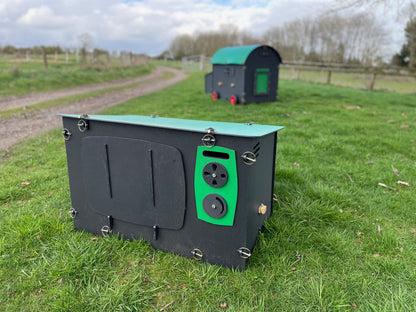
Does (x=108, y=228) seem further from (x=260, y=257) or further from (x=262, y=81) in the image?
(x=262, y=81)

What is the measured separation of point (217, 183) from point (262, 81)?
922 cm

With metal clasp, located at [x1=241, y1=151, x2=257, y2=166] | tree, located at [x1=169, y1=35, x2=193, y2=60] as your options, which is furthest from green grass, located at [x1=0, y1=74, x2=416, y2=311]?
tree, located at [x1=169, y1=35, x2=193, y2=60]

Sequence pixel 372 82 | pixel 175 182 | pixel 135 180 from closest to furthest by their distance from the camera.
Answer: pixel 175 182
pixel 135 180
pixel 372 82

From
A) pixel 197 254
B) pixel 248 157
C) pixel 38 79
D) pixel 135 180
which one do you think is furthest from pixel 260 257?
pixel 38 79

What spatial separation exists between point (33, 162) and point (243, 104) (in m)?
7.35

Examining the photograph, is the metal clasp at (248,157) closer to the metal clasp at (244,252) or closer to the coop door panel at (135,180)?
the coop door panel at (135,180)

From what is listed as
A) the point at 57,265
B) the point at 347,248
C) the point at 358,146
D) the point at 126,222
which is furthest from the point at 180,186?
the point at 358,146

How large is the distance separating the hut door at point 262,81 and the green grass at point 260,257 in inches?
258

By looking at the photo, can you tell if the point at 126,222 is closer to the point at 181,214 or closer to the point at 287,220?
the point at 181,214

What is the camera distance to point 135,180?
2477 mm

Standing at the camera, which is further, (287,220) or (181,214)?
(287,220)

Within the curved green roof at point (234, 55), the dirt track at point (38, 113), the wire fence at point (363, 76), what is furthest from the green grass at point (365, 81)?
the dirt track at point (38, 113)

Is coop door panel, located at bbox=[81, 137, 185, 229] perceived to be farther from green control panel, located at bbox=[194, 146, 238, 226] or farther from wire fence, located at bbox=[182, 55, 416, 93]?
wire fence, located at bbox=[182, 55, 416, 93]

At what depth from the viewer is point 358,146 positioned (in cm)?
569
